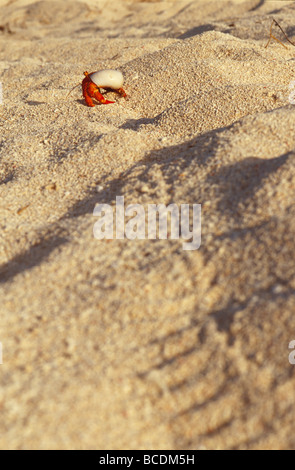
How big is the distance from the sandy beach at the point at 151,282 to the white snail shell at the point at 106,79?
21cm

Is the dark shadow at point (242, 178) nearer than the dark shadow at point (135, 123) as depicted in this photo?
Yes

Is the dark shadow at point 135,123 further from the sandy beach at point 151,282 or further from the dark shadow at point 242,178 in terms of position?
the dark shadow at point 242,178

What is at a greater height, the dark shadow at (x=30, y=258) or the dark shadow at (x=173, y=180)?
the dark shadow at (x=173, y=180)

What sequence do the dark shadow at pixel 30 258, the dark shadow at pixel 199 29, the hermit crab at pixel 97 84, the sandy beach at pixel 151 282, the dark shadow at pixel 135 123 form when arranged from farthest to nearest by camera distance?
the dark shadow at pixel 199 29 < the hermit crab at pixel 97 84 < the dark shadow at pixel 135 123 < the dark shadow at pixel 30 258 < the sandy beach at pixel 151 282

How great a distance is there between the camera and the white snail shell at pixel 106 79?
9.24 feet

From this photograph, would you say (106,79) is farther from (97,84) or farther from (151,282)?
(151,282)

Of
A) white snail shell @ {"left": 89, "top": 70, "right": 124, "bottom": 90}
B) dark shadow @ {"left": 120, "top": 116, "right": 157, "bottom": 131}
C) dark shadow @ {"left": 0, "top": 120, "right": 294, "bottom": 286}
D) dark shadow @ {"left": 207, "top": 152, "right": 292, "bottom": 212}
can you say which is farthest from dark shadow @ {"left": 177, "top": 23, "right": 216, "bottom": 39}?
dark shadow @ {"left": 207, "top": 152, "right": 292, "bottom": 212}

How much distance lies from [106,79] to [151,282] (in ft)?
6.26

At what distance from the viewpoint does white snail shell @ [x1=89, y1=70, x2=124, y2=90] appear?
2.82 metres

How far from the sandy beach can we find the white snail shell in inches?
8.4

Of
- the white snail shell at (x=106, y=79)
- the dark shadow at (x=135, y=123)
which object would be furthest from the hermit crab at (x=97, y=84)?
the dark shadow at (x=135, y=123)

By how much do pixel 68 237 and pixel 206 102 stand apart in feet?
4.53
